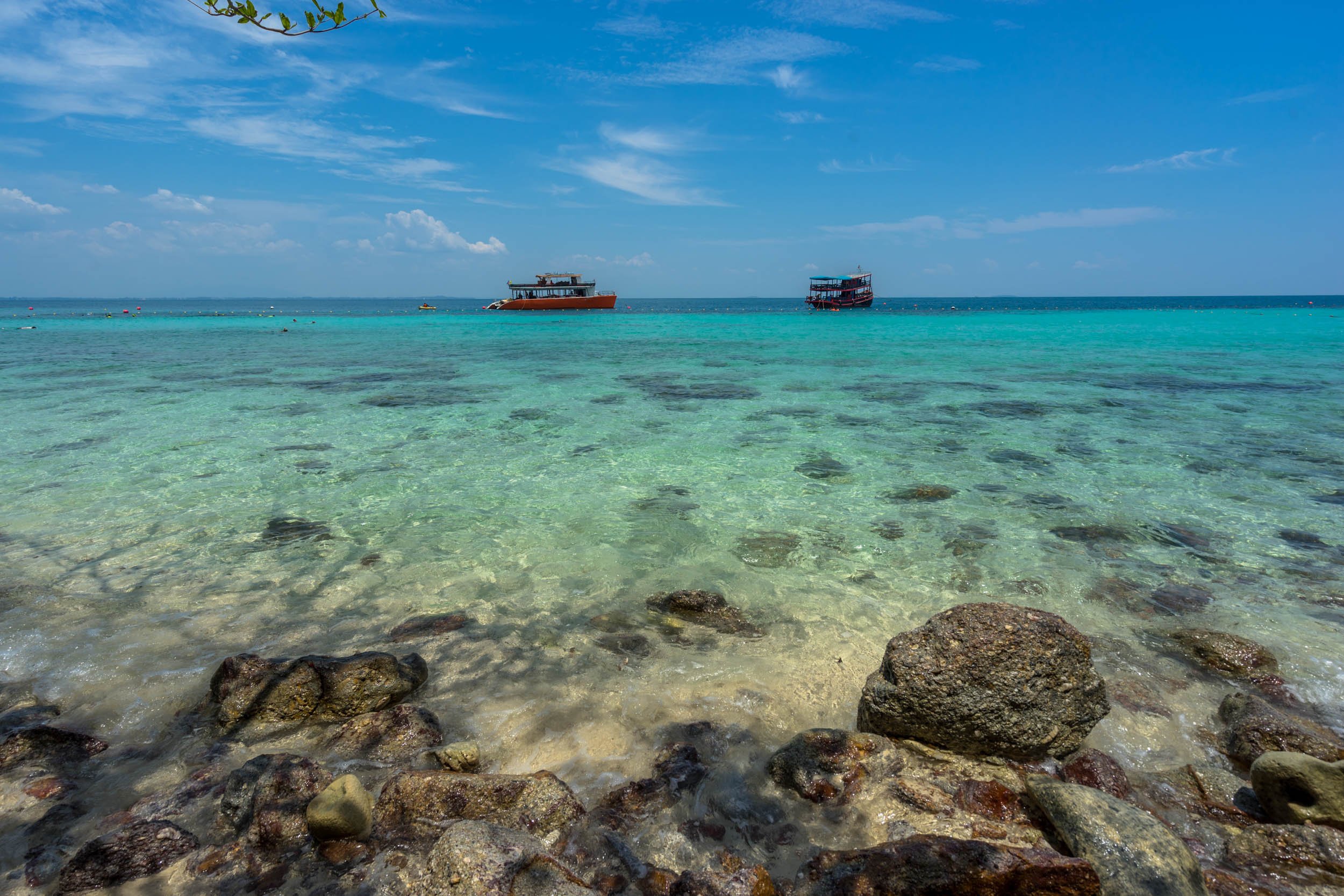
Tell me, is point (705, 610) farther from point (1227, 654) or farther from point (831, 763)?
point (1227, 654)

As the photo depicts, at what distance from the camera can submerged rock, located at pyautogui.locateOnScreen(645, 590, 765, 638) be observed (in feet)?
16.9

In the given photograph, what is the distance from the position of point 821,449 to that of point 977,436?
3.34 meters

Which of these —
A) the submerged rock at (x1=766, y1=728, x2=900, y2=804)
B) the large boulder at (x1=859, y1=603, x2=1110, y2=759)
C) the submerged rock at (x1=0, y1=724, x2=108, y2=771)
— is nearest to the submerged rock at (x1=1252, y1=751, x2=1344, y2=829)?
the large boulder at (x1=859, y1=603, x2=1110, y2=759)

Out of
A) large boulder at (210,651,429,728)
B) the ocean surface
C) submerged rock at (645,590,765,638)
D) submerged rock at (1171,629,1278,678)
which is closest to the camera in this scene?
large boulder at (210,651,429,728)

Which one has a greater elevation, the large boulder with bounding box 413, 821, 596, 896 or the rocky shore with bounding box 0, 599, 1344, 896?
the large boulder with bounding box 413, 821, 596, 896

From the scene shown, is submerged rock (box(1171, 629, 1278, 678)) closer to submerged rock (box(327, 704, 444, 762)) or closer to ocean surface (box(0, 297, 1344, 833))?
ocean surface (box(0, 297, 1344, 833))

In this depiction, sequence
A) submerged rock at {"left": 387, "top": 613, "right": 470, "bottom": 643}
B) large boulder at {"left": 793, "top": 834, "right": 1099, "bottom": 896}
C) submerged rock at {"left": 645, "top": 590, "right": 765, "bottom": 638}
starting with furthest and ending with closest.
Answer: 1. submerged rock at {"left": 645, "top": 590, "right": 765, "bottom": 638}
2. submerged rock at {"left": 387, "top": 613, "right": 470, "bottom": 643}
3. large boulder at {"left": 793, "top": 834, "right": 1099, "bottom": 896}

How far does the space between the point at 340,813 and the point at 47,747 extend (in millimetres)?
2074

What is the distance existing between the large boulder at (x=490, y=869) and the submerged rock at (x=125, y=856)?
132 centimetres

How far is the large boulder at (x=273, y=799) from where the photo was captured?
9.50 ft

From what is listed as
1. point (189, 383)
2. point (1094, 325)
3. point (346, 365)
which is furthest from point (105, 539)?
point (1094, 325)

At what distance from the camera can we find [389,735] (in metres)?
3.67

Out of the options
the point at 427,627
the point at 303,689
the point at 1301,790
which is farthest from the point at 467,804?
the point at 1301,790

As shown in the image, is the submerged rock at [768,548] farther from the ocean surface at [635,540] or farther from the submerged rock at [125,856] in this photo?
the submerged rock at [125,856]
